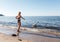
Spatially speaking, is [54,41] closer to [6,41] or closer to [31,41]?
[31,41]

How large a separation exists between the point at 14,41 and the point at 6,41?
0.59 m

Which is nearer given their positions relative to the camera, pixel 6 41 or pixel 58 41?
pixel 6 41

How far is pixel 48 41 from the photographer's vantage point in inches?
456

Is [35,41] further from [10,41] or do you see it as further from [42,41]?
[10,41]

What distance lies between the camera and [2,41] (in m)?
10.8

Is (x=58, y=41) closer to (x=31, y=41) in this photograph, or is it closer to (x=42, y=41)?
(x=42, y=41)

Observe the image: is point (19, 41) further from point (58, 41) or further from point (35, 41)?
point (58, 41)

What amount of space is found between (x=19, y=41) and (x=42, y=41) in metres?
1.83

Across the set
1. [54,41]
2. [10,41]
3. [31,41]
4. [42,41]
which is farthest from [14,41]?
[54,41]

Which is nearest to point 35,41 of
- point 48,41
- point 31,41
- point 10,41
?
point 31,41

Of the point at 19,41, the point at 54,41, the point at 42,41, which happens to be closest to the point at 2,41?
the point at 19,41

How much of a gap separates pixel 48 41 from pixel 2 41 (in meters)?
3.59

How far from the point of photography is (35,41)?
37.1ft

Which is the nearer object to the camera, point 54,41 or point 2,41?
point 2,41
